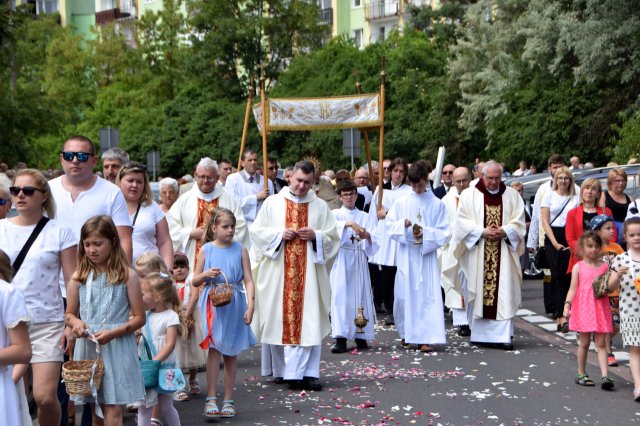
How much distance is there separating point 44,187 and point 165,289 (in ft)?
4.33

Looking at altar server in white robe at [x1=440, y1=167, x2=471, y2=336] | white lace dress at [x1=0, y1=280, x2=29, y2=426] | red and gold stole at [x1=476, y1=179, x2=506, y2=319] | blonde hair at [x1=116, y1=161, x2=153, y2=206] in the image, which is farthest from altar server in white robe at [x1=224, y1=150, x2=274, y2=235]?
white lace dress at [x1=0, y1=280, x2=29, y2=426]

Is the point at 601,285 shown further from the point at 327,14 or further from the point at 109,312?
the point at 327,14

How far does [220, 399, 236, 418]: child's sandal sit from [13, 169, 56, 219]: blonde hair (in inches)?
97.1

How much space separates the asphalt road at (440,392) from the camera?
9.30m

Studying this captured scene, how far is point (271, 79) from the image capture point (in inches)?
2308

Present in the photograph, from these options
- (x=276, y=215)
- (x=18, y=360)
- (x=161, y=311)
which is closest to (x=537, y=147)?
(x=276, y=215)

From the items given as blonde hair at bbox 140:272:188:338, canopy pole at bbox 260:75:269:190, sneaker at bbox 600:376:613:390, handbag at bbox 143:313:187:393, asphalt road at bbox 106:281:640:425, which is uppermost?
A: canopy pole at bbox 260:75:269:190

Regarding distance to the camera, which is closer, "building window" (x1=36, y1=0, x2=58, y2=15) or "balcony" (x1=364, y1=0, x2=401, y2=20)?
"balcony" (x1=364, y1=0, x2=401, y2=20)

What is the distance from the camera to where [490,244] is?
1388 centimetres

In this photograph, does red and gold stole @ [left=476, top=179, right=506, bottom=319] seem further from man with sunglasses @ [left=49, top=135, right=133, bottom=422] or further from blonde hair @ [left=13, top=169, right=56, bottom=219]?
blonde hair @ [left=13, top=169, right=56, bottom=219]

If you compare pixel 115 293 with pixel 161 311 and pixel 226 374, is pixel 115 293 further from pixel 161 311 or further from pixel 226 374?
pixel 226 374

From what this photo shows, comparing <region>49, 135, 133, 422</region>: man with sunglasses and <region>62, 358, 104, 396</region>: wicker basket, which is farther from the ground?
<region>49, 135, 133, 422</region>: man with sunglasses

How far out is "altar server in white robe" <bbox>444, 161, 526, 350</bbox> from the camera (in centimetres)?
1360

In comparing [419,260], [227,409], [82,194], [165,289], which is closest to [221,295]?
[227,409]
